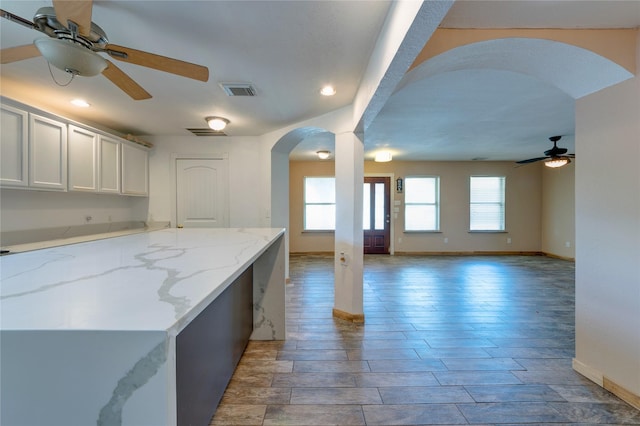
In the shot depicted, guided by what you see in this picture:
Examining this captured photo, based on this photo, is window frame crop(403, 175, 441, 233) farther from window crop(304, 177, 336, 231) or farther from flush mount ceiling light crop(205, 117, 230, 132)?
flush mount ceiling light crop(205, 117, 230, 132)

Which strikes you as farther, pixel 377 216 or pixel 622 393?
pixel 377 216

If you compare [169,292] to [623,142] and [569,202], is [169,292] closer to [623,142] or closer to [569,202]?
[623,142]

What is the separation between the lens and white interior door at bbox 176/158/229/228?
172 inches

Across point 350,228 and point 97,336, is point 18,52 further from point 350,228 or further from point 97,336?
point 350,228

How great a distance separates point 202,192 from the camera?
4.43 metres

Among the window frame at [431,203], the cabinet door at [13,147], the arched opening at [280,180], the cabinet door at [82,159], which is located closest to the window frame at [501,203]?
the window frame at [431,203]

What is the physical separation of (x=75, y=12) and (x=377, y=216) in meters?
6.59

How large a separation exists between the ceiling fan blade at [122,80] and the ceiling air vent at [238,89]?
699 mm

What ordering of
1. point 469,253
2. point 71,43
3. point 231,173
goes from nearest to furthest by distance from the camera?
point 71,43, point 231,173, point 469,253

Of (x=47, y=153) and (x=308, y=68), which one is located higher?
(x=308, y=68)

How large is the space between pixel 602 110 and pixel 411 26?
1.64 metres

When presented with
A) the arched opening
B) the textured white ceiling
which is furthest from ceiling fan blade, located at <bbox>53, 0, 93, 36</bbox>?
the arched opening

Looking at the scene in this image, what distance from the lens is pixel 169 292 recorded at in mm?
750

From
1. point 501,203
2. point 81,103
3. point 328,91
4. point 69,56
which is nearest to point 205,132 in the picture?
point 81,103
